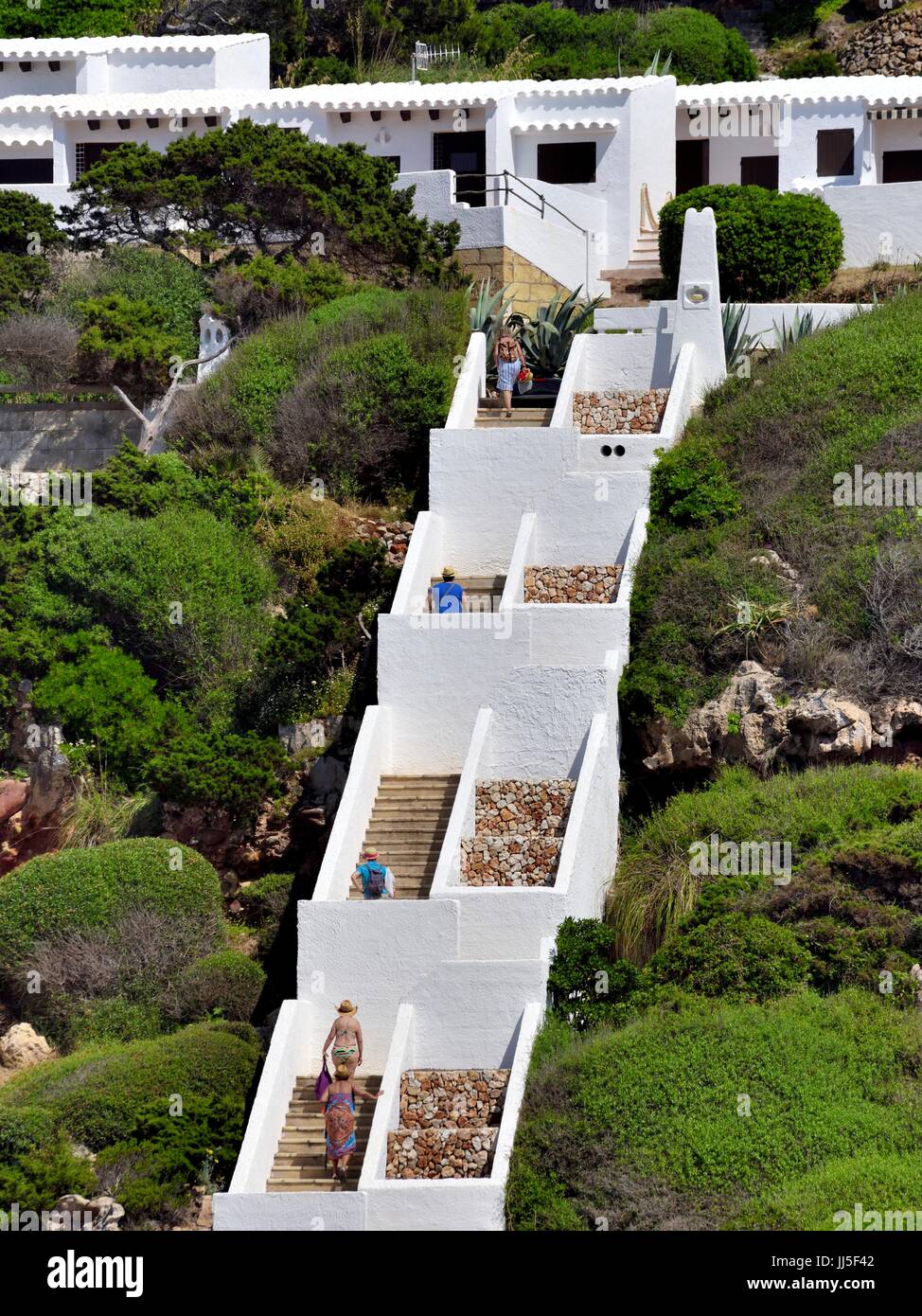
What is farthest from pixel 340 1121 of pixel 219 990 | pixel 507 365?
pixel 507 365

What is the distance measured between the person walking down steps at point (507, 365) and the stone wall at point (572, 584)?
384cm

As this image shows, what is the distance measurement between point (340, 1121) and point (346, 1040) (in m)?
0.90

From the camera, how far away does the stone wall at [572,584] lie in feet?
106

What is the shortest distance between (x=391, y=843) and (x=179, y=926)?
2.94 meters

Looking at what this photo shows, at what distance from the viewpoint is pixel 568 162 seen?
4381 centimetres

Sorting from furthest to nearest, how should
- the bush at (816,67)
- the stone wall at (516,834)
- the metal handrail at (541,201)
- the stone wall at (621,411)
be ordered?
1. the bush at (816,67)
2. the metal handrail at (541,201)
3. the stone wall at (621,411)
4. the stone wall at (516,834)

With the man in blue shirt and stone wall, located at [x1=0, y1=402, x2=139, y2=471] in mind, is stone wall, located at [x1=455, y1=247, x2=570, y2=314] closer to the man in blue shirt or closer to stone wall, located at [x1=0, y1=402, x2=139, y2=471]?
stone wall, located at [x1=0, y1=402, x2=139, y2=471]

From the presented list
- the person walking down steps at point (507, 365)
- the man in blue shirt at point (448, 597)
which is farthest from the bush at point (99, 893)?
the person walking down steps at point (507, 365)

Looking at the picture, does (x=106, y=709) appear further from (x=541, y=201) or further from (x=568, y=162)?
(x=568, y=162)

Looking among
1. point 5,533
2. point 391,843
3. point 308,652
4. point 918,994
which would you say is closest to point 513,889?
point 391,843

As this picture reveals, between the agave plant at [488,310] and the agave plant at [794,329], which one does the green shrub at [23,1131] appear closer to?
the agave plant at [488,310]

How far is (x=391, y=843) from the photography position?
29.6 meters

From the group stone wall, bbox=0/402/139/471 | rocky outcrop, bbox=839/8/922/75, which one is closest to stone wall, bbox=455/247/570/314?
stone wall, bbox=0/402/139/471

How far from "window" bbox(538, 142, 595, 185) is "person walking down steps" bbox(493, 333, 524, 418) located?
8472 millimetres
